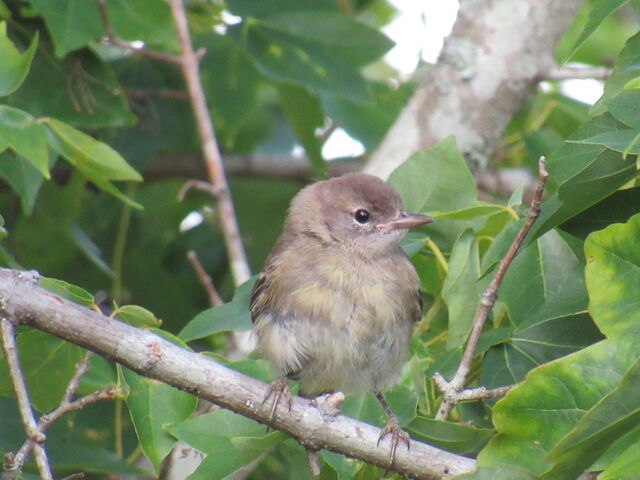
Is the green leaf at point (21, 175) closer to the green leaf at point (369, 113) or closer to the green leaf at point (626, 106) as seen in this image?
the green leaf at point (369, 113)

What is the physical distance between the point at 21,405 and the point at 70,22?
2169 mm

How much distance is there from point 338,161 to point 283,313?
299 cm

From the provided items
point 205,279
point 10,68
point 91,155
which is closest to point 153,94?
point 205,279

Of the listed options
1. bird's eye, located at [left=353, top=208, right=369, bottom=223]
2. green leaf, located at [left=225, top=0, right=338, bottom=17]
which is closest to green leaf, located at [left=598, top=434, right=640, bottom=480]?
bird's eye, located at [left=353, top=208, right=369, bottom=223]

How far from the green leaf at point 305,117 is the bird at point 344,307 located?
1.29m

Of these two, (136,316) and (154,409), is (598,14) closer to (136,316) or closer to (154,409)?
(136,316)

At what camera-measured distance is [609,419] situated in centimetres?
259

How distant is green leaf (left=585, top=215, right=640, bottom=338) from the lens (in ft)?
10.3

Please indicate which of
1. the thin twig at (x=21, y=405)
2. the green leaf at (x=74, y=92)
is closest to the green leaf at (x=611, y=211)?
the thin twig at (x=21, y=405)

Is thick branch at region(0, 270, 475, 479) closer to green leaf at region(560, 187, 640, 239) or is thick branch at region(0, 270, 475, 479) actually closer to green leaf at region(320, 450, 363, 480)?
green leaf at region(320, 450, 363, 480)

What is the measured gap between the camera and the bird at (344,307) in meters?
4.38

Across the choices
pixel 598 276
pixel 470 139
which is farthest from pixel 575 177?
pixel 470 139

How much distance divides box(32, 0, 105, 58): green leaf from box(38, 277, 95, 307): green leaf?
58.7 inches

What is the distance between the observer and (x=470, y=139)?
5.77 metres
